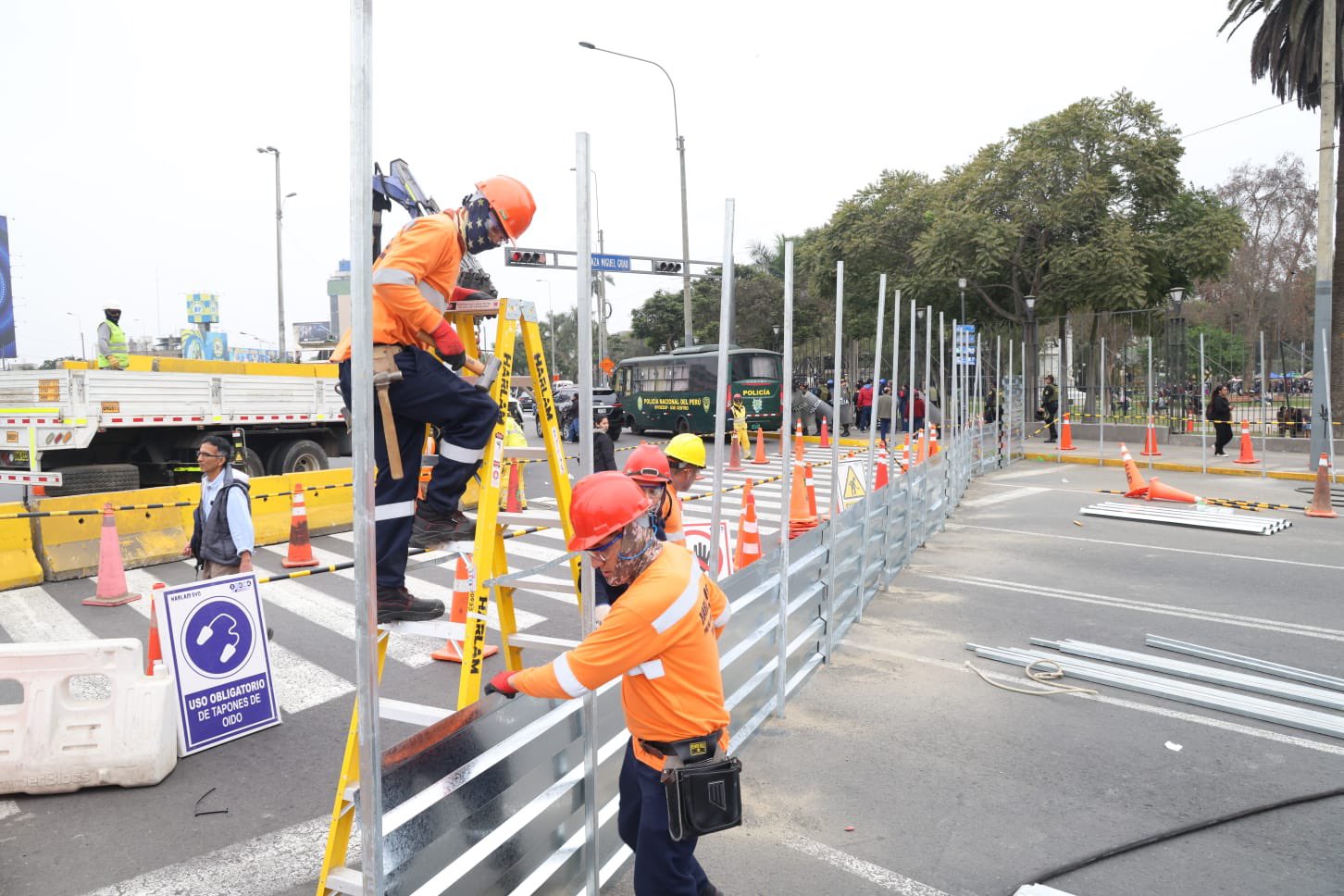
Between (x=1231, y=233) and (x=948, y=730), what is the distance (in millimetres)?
27600

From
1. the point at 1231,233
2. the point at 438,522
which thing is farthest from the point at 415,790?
the point at 1231,233

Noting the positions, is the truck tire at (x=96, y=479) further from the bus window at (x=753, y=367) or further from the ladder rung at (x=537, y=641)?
the bus window at (x=753, y=367)

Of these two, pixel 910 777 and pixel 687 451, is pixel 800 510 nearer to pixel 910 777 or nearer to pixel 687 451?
pixel 687 451

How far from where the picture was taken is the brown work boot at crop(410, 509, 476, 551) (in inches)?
133

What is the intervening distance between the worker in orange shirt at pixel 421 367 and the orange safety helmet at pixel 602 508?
0.69 m

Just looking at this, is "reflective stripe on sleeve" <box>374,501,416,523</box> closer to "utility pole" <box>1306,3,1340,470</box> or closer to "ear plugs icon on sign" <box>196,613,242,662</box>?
"ear plugs icon on sign" <box>196,613,242,662</box>

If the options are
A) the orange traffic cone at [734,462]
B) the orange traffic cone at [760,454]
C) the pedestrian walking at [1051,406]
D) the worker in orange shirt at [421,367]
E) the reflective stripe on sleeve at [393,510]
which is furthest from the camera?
the pedestrian walking at [1051,406]

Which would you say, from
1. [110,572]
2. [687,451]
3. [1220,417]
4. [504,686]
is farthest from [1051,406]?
[504,686]

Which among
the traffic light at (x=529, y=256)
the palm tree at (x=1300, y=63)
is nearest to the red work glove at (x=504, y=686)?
the traffic light at (x=529, y=256)

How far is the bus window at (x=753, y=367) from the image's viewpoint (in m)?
29.1

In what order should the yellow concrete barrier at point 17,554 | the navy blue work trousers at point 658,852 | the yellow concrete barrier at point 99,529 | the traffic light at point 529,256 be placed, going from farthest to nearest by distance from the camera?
the traffic light at point 529,256 < the yellow concrete barrier at point 99,529 < the yellow concrete barrier at point 17,554 < the navy blue work trousers at point 658,852

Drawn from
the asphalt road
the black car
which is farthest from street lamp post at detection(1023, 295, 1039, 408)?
the asphalt road

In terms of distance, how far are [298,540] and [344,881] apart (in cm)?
774

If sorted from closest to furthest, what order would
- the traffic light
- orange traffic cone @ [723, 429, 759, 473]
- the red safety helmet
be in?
the red safety helmet < orange traffic cone @ [723, 429, 759, 473] < the traffic light
